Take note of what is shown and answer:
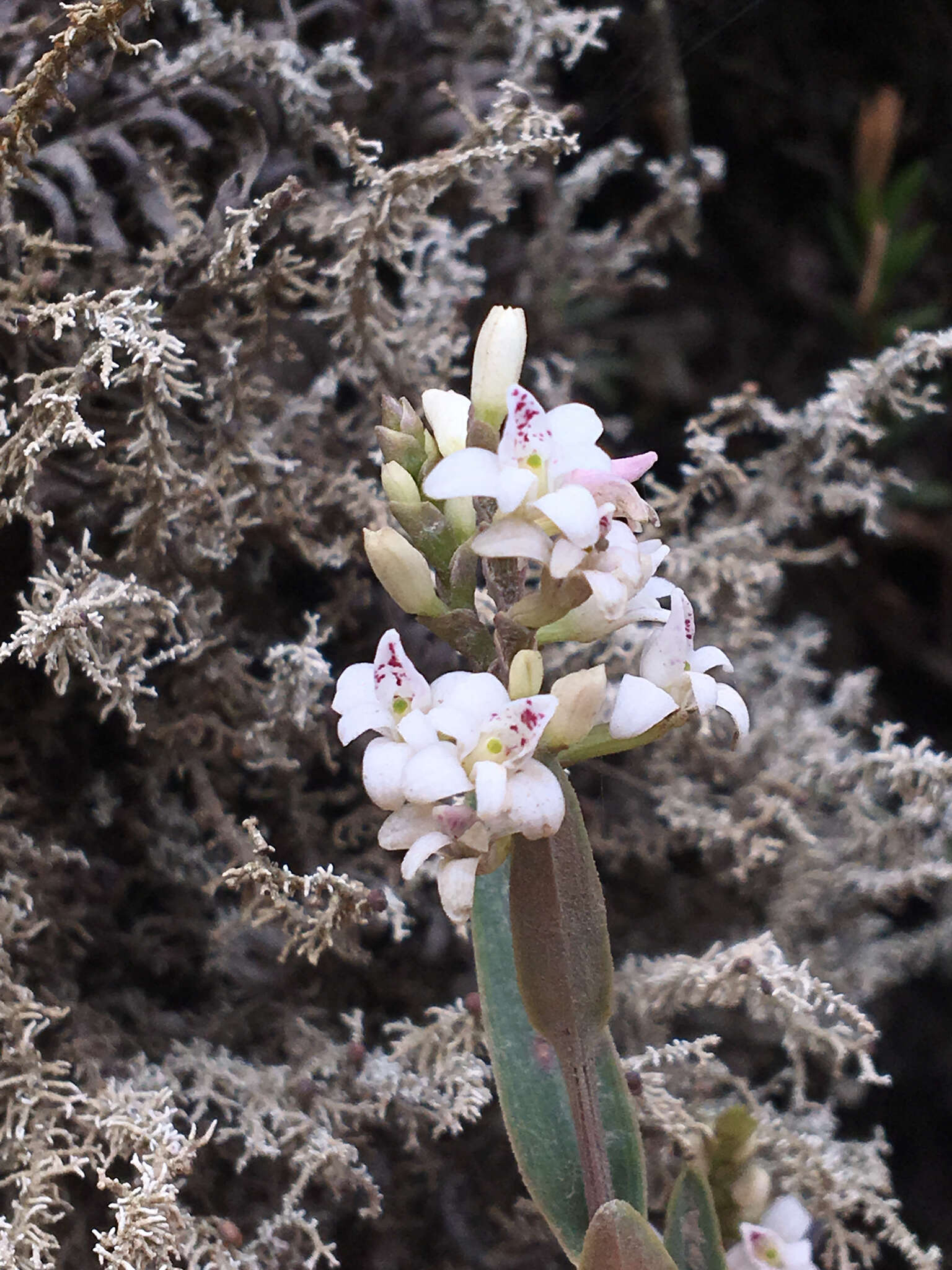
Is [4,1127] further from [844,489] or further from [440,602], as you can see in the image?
[844,489]

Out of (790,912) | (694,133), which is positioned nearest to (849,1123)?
(790,912)

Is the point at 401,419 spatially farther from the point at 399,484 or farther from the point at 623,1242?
the point at 623,1242

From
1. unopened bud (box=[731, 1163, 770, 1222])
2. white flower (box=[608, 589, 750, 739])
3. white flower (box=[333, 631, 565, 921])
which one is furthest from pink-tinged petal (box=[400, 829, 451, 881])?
unopened bud (box=[731, 1163, 770, 1222])

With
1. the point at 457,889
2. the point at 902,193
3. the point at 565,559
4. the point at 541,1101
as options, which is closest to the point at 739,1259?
the point at 541,1101

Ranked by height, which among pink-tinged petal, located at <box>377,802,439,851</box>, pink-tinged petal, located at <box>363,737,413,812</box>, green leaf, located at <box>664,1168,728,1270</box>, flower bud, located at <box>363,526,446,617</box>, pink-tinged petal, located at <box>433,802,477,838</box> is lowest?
green leaf, located at <box>664,1168,728,1270</box>

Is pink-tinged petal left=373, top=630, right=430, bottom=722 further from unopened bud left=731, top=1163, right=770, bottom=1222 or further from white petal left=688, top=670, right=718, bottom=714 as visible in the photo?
unopened bud left=731, top=1163, right=770, bottom=1222

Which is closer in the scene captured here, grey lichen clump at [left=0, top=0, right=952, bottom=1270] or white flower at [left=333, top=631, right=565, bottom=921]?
white flower at [left=333, top=631, right=565, bottom=921]

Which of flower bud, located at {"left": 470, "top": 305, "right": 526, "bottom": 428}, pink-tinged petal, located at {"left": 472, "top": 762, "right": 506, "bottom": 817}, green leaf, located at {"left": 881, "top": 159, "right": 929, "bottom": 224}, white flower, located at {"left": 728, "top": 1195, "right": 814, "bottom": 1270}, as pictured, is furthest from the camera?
green leaf, located at {"left": 881, "top": 159, "right": 929, "bottom": 224}
